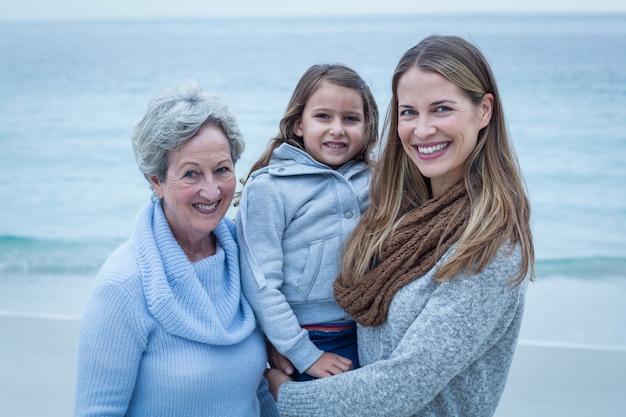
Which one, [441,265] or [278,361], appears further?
[278,361]

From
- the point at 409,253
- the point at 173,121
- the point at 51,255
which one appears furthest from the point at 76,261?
the point at 409,253

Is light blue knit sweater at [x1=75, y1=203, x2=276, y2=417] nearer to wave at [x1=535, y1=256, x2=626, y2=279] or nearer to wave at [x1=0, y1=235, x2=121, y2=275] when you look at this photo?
wave at [x1=535, y1=256, x2=626, y2=279]

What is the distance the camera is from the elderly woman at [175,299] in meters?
1.82

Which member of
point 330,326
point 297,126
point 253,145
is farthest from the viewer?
point 253,145

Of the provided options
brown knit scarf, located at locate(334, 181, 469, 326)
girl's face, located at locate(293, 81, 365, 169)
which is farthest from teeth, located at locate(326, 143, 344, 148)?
brown knit scarf, located at locate(334, 181, 469, 326)

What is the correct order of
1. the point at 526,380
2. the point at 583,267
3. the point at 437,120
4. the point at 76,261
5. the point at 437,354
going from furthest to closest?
the point at 76,261
the point at 583,267
the point at 526,380
the point at 437,120
the point at 437,354

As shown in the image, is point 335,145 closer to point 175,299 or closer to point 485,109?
point 485,109

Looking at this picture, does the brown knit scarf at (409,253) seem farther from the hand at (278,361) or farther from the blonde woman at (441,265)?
the hand at (278,361)

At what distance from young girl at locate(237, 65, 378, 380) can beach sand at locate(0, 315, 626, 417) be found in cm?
151

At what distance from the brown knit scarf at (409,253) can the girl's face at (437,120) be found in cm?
9

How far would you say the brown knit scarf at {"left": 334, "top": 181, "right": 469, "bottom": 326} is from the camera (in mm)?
1836

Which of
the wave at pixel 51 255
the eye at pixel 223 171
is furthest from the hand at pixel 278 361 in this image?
the wave at pixel 51 255

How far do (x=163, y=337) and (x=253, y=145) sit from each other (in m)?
11.8

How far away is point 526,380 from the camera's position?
341cm
